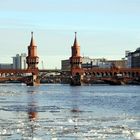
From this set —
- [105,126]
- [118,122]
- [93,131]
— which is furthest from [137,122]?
[93,131]

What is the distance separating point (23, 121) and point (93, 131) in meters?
8.62

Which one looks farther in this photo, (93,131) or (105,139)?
(93,131)

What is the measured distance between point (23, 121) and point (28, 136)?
32.1 ft

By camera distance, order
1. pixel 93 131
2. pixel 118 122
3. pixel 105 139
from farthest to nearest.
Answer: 1. pixel 118 122
2. pixel 93 131
3. pixel 105 139

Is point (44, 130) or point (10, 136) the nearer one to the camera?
point (10, 136)

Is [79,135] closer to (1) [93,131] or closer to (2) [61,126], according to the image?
(1) [93,131]

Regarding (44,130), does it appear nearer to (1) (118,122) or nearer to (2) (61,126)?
(2) (61,126)

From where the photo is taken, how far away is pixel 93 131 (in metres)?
36.7

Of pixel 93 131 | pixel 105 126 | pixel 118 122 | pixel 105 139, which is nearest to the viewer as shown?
pixel 105 139

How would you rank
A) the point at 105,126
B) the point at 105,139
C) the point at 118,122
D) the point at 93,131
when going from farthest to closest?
1. the point at 118,122
2. the point at 105,126
3. the point at 93,131
4. the point at 105,139

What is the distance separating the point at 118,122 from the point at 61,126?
488 cm

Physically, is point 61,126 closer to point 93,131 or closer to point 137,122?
point 93,131

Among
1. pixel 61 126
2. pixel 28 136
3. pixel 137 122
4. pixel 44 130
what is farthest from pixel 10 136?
pixel 137 122

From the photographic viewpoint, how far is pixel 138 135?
114ft
